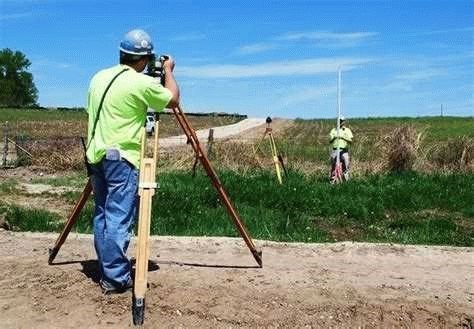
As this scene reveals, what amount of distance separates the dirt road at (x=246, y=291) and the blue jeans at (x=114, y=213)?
25cm

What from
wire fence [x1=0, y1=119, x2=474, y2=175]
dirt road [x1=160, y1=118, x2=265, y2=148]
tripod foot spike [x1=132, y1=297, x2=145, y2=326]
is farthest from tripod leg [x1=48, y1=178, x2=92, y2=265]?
dirt road [x1=160, y1=118, x2=265, y2=148]

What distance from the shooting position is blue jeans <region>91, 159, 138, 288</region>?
19.3ft

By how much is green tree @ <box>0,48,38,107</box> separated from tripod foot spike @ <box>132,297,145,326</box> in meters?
113

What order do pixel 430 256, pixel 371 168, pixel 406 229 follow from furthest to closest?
pixel 371 168
pixel 406 229
pixel 430 256

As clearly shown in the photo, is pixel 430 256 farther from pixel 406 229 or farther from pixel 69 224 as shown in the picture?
pixel 69 224

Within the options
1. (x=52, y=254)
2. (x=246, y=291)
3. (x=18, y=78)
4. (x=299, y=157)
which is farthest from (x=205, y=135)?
(x=18, y=78)

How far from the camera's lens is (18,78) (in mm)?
116188

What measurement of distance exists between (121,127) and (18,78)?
11598 cm

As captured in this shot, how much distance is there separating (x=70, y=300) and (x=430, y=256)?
428cm

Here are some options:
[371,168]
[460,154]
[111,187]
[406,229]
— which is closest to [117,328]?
[111,187]

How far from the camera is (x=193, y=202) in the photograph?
40.8ft

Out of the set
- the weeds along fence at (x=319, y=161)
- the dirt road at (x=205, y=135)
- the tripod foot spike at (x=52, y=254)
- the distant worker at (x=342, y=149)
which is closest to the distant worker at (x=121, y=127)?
the tripod foot spike at (x=52, y=254)

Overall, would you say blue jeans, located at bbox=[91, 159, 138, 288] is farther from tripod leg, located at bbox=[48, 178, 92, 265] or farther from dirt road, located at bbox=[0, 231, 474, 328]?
tripod leg, located at bbox=[48, 178, 92, 265]

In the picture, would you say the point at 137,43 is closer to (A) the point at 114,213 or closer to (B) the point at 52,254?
(A) the point at 114,213
